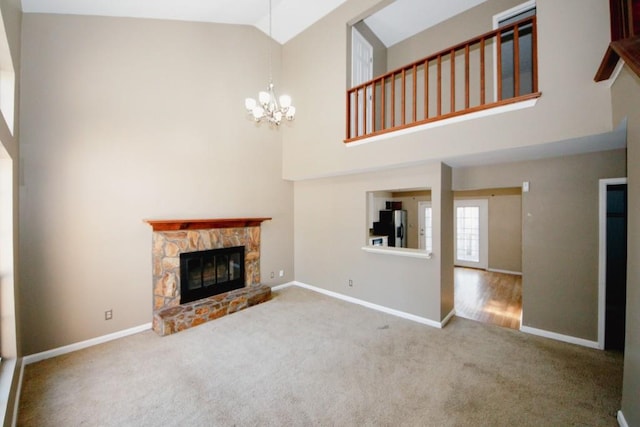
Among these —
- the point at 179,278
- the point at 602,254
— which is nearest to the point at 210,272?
the point at 179,278

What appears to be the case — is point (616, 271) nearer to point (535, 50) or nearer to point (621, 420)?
point (621, 420)

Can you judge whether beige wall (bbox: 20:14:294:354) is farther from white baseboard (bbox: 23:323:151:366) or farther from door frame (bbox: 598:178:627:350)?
door frame (bbox: 598:178:627:350)

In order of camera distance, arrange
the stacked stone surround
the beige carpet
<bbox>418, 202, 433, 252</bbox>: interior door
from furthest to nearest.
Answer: <bbox>418, 202, 433, 252</bbox>: interior door
the stacked stone surround
the beige carpet

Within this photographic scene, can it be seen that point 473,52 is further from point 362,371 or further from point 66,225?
point 66,225

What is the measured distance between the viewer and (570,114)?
233cm

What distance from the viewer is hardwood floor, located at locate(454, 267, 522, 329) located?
387 centimetres

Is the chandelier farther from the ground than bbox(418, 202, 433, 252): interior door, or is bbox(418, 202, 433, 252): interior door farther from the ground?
the chandelier

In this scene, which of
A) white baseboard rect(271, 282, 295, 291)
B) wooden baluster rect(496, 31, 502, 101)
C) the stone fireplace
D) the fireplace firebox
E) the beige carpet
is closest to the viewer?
the beige carpet

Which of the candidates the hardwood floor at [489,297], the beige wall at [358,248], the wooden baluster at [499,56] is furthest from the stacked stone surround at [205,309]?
the wooden baluster at [499,56]

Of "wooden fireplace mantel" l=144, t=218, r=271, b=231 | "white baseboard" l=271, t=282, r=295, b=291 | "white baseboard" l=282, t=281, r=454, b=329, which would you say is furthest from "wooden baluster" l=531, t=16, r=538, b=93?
"white baseboard" l=271, t=282, r=295, b=291

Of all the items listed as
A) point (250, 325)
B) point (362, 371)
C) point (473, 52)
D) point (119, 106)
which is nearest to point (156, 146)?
point (119, 106)

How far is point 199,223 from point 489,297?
17.3ft

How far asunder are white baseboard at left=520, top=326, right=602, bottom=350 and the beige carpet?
11 centimetres

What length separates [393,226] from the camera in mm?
7164
